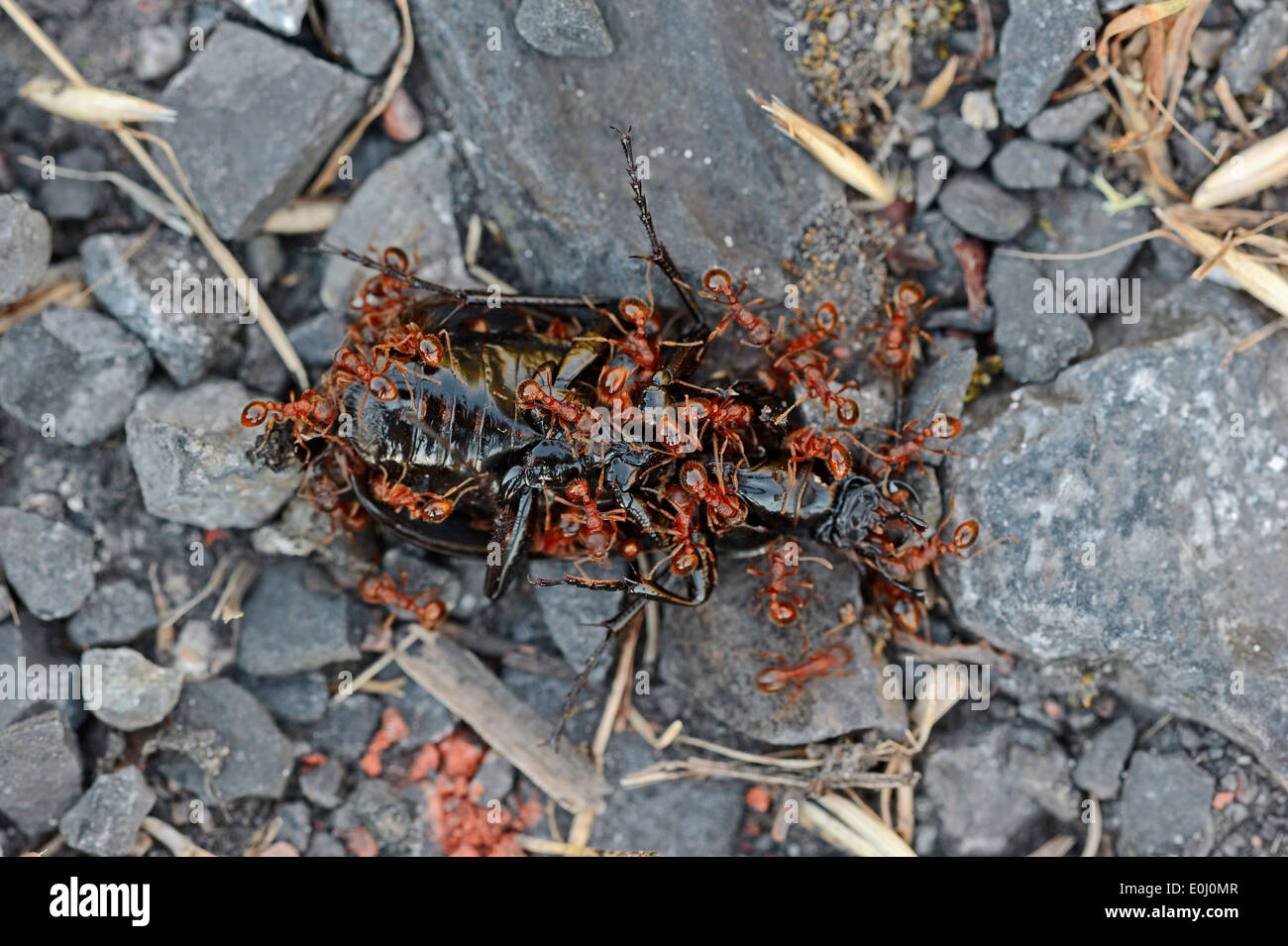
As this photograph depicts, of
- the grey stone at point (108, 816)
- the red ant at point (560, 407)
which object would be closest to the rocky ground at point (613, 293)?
the grey stone at point (108, 816)

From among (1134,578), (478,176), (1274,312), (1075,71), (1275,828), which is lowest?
(1275,828)

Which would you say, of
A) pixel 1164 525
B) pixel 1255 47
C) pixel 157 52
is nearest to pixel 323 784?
pixel 157 52

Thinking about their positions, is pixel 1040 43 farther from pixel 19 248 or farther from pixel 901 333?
pixel 19 248

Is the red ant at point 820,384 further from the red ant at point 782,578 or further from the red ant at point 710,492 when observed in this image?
the red ant at point 782,578

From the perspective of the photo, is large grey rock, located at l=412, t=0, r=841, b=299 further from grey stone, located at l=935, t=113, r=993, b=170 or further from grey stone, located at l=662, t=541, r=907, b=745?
grey stone, located at l=662, t=541, r=907, b=745

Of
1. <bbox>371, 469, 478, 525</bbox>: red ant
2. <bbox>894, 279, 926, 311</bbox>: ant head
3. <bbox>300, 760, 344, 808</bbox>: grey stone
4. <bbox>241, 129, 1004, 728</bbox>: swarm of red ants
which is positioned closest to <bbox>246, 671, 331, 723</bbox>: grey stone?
<bbox>300, 760, 344, 808</bbox>: grey stone

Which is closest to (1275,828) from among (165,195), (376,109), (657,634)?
(657,634)

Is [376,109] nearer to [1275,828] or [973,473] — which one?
[973,473]
